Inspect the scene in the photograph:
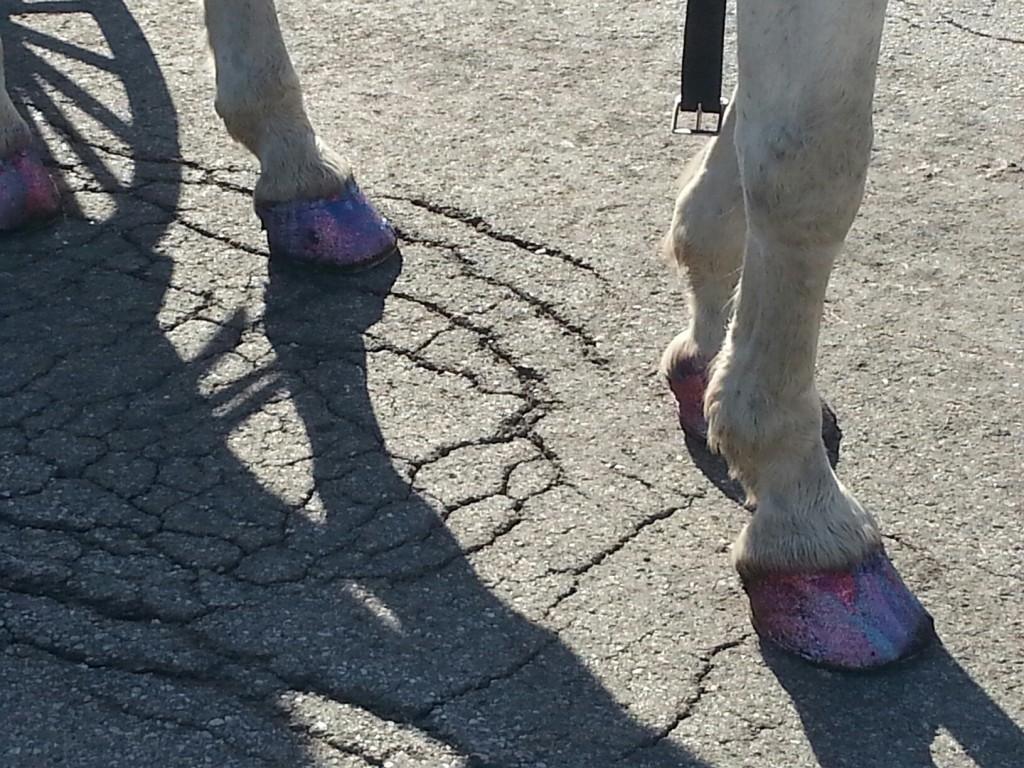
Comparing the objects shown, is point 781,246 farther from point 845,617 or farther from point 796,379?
point 845,617

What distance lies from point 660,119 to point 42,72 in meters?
1.90

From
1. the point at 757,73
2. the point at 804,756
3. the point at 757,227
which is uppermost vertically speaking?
the point at 757,73

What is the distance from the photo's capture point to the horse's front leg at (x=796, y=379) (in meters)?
2.46

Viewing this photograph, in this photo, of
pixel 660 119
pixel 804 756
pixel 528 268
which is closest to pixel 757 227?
pixel 804 756

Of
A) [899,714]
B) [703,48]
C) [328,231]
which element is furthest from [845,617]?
[328,231]

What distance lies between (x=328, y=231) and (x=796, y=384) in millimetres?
1506

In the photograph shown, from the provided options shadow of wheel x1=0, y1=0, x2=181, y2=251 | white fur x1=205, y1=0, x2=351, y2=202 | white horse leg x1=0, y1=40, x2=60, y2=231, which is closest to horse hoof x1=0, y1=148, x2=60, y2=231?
white horse leg x1=0, y1=40, x2=60, y2=231

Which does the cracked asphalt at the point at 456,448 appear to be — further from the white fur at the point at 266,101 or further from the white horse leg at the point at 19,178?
the white fur at the point at 266,101

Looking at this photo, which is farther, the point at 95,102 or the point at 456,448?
the point at 95,102

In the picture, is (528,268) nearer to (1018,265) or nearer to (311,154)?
(311,154)

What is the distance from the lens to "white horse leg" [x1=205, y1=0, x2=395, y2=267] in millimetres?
3816

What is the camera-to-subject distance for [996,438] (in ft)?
10.9

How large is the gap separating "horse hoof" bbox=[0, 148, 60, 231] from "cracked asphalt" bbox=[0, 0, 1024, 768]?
72 millimetres

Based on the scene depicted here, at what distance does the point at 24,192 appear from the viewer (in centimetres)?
395
